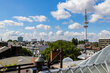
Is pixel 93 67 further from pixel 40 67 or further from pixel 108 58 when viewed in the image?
pixel 40 67

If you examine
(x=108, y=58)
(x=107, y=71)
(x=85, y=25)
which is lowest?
(x=107, y=71)

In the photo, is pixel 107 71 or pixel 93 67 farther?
pixel 93 67

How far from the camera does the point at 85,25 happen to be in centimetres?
3859

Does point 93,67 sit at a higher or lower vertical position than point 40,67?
lower

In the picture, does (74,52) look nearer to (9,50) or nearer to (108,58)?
(9,50)

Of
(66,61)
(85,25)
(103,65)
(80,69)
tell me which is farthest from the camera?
(85,25)

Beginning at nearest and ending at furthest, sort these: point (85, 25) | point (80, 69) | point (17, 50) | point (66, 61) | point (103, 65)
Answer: point (80, 69) → point (103, 65) → point (66, 61) → point (17, 50) → point (85, 25)

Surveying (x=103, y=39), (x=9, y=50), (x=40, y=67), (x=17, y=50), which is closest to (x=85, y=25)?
(x=17, y=50)

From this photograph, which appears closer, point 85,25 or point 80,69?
point 80,69

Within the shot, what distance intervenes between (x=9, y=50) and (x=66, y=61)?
24076mm

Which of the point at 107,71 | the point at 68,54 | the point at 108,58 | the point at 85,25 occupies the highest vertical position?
the point at 85,25

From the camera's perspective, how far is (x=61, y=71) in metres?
4.33

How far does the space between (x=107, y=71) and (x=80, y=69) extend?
1.28m

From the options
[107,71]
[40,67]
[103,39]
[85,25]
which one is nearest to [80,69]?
[107,71]
